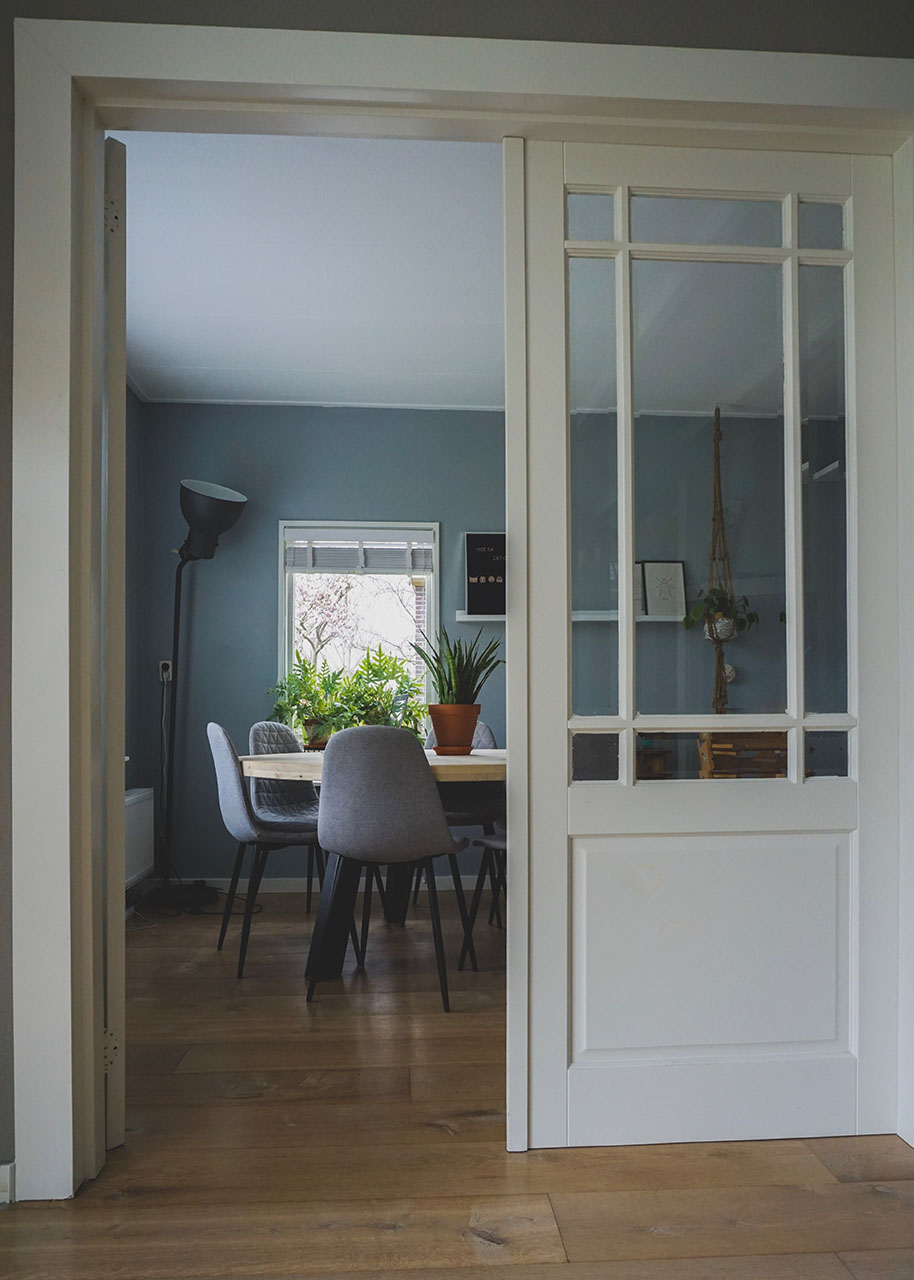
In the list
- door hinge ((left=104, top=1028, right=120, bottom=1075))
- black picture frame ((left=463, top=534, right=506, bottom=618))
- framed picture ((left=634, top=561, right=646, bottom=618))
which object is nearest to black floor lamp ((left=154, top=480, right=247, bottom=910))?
black picture frame ((left=463, top=534, right=506, bottom=618))

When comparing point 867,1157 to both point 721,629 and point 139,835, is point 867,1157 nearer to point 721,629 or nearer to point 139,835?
point 721,629

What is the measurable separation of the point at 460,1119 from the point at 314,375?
12.0 ft

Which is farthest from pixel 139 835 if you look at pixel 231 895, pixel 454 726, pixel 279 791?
pixel 454 726

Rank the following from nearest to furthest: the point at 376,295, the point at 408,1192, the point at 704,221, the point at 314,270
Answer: the point at 408,1192 < the point at 704,221 < the point at 314,270 < the point at 376,295

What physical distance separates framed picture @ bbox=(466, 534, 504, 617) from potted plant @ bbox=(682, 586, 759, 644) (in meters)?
3.17

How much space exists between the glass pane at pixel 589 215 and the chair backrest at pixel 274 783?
2.74 meters

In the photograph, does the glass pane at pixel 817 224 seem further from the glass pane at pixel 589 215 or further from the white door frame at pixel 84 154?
the glass pane at pixel 589 215

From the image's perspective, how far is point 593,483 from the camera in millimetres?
2158

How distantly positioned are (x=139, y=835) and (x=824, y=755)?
12.2ft

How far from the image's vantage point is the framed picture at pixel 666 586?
216 cm

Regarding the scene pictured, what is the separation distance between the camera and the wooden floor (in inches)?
67.3

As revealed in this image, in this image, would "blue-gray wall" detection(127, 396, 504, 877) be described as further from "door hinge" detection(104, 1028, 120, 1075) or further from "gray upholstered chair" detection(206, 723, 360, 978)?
"door hinge" detection(104, 1028, 120, 1075)

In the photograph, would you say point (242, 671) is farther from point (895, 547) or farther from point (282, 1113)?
point (895, 547)

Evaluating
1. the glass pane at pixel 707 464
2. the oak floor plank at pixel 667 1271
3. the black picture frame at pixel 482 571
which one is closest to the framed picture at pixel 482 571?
the black picture frame at pixel 482 571
